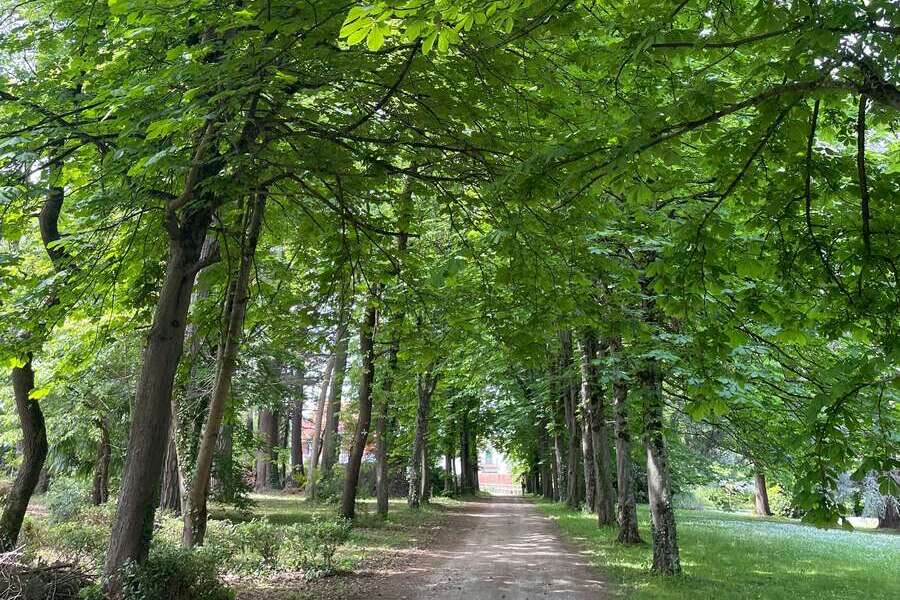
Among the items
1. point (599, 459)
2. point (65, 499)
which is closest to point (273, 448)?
point (65, 499)

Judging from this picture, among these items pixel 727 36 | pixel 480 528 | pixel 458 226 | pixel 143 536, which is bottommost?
pixel 480 528

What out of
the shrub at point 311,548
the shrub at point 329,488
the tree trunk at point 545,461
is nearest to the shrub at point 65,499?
the shrub at point 311,548

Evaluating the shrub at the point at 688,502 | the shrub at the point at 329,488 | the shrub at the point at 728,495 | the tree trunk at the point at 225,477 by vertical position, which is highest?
the tree trunk at the point at 225,477

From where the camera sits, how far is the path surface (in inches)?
345

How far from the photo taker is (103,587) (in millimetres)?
5879

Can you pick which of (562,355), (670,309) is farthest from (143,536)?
(562,355)

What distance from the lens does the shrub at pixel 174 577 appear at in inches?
234

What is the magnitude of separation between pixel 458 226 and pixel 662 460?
6307mm

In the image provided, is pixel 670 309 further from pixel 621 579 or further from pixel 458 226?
pixel 621 579

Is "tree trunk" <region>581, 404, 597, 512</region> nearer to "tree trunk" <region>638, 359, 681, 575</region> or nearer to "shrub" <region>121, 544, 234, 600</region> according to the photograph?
"tree trunk" <region>638, 359, 681, 575</region>

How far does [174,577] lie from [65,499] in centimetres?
926

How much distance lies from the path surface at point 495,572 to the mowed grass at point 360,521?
2.91ft

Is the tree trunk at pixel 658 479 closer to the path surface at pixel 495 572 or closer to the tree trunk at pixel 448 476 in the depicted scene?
the path surface at pixel 495 572

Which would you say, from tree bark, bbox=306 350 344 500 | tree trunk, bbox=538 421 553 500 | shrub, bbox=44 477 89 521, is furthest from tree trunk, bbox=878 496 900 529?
shrub, bbox=44 477 89 521
